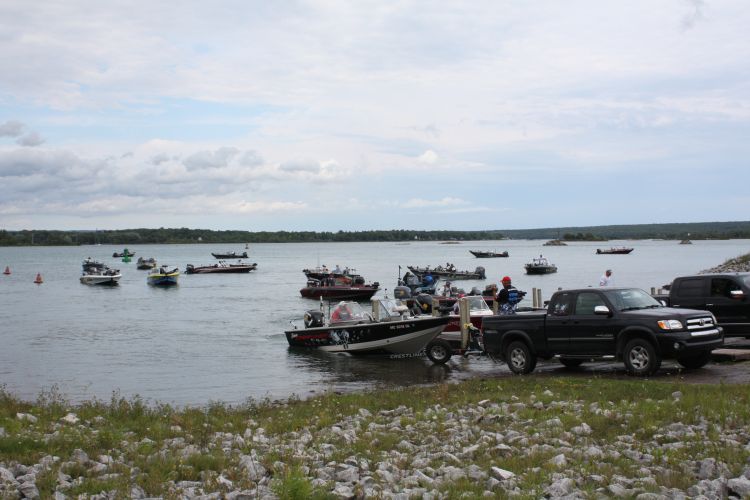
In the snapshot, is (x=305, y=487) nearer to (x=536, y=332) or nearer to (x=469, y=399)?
(x=469, y=399)

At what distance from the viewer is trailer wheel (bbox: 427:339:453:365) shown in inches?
949

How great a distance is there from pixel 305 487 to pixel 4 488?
3.39 m

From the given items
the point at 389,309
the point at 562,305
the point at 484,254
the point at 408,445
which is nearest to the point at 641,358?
the point at 562,305

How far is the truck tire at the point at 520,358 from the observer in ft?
60.1

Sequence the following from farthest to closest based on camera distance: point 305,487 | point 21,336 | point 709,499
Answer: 1. point 21,336
2. point 305,487
3. point 709,499

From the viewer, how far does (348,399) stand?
1598 cm

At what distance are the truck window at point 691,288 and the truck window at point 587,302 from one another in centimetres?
481

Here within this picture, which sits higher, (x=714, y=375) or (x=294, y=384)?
(x=714, y=375)

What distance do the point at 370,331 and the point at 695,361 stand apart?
40.8 feet

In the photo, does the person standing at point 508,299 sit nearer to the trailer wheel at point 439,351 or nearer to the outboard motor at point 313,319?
the trailer wheel at point 439,351

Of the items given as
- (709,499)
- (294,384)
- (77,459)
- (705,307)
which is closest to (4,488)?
(77,459)

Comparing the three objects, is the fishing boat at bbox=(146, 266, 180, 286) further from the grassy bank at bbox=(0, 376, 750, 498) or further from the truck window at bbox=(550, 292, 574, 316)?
the truck window at bbox=(550, 292, 574, 316)

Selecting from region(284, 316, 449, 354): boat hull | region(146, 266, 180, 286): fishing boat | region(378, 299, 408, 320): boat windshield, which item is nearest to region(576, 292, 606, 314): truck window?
region(284, 316, 449, 354): boat hull

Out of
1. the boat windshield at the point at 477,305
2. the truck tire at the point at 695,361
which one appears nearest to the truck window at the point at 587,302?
the truck tire at the point at 695,361
